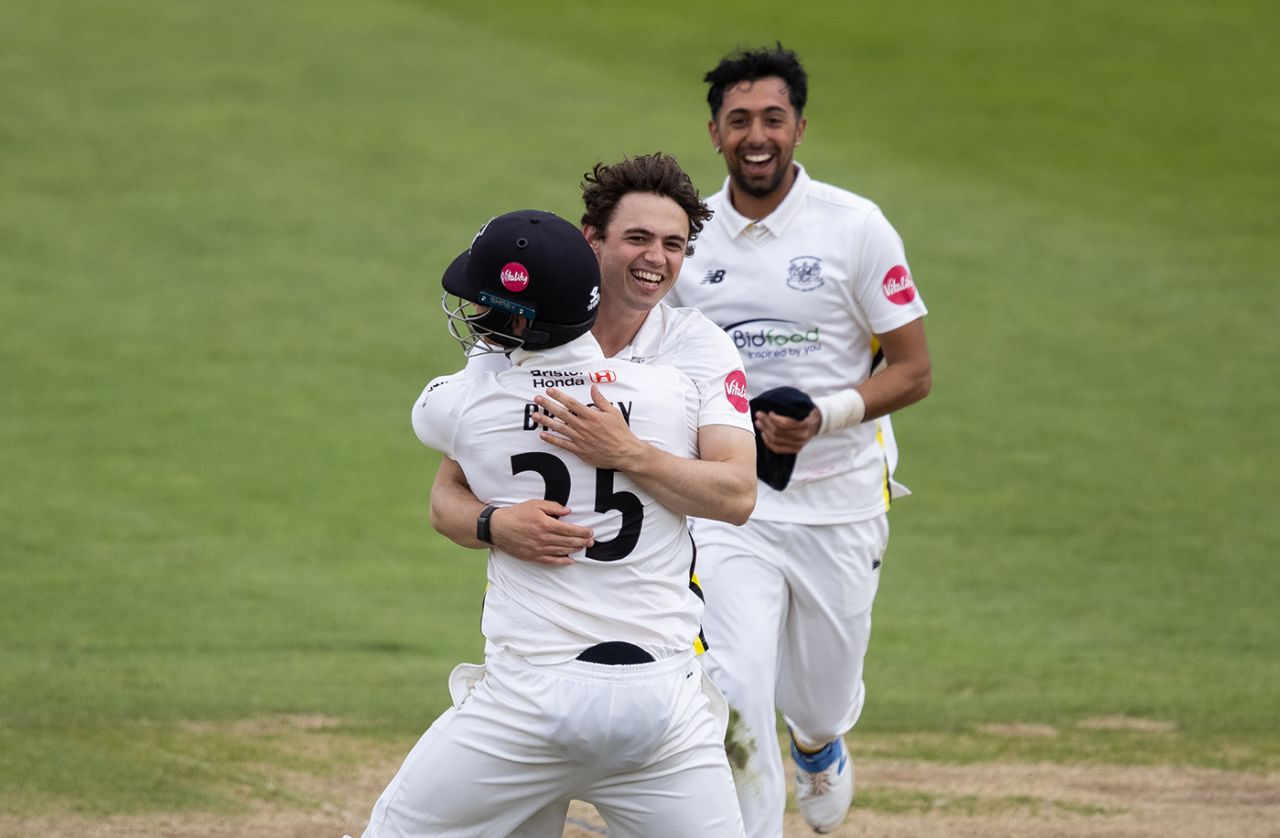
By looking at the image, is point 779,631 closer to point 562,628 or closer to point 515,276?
point 562,628

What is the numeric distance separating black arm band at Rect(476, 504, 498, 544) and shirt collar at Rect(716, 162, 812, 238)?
238 centimetres

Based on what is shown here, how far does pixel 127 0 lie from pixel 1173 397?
642 inches

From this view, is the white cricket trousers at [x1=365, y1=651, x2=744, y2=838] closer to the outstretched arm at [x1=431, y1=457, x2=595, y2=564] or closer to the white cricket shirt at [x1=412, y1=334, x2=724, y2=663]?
the white cricket shirt at [x1=412, y1=334, x2=724, y2=663]

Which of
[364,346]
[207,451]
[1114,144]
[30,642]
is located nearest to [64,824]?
[30,642]

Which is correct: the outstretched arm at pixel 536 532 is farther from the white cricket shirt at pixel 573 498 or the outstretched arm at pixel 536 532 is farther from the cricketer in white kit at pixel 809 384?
the cricketer in white kit at pixel 809 384

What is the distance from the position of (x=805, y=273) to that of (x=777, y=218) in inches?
9.7

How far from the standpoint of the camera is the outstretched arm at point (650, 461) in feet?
13.0

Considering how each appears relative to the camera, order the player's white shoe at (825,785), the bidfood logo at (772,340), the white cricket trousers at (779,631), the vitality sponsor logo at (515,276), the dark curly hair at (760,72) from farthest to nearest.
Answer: the player's white shoe at (825,785), the dark curly hair at (760,72), the bidfood logo at (772,340), the white cricket trousers at (779,631), the vitality sponsor logo at (515,276)

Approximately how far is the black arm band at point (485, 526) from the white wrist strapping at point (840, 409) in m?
2.01

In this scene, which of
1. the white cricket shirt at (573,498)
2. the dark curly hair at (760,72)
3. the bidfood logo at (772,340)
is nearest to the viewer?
the white cricket shirt at (573,498)

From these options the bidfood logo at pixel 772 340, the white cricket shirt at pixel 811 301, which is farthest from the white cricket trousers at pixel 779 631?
the bidfood logo at pixel 772 340

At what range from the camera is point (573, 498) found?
4.07 m

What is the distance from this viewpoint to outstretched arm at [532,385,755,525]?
397cm

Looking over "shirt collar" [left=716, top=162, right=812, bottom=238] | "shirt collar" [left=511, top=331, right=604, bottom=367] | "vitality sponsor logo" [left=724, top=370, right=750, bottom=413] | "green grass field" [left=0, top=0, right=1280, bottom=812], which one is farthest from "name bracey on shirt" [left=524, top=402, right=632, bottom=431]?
"green grass field" [left=0, top=0, right=1280, bottom=812]
